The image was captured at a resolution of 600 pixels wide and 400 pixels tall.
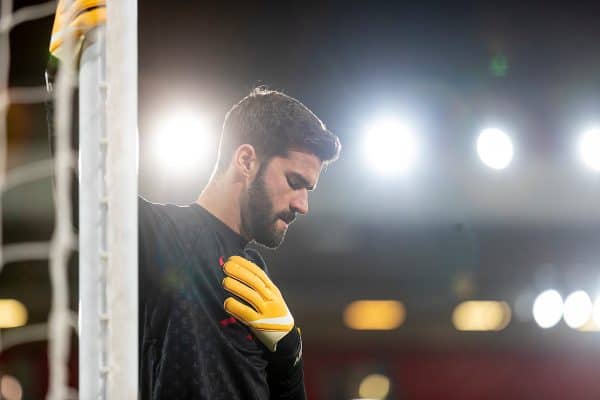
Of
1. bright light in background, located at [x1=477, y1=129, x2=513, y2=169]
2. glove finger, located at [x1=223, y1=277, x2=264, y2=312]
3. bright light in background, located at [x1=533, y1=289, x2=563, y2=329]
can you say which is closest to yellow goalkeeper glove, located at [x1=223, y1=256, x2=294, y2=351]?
glove finger, located at [x1=223, y1=277, x2=264, y2=312]

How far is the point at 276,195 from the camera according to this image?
1.75 meters

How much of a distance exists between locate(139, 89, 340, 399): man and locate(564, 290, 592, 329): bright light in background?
3597mm

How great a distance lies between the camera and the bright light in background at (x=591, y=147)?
432 centimetres

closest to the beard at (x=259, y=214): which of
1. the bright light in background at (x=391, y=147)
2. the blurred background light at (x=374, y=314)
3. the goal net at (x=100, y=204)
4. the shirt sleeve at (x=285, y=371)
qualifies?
the shirt sleeve at (x=285, y=371)

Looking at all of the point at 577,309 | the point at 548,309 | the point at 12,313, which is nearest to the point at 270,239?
the point at 12,313

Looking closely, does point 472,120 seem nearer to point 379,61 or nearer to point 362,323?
point 379,61

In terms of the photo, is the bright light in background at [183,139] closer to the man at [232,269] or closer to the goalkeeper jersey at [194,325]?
the man at [232,269]

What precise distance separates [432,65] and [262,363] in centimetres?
258

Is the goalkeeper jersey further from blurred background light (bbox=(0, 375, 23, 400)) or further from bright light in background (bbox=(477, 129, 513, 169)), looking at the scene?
blurred background light (bbox=(0, 375, 23, 400))

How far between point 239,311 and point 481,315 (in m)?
3.44

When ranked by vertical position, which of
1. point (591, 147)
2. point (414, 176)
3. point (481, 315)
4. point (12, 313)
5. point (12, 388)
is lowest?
point (12, 388)

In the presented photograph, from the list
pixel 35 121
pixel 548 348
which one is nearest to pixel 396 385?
pixel 548 348

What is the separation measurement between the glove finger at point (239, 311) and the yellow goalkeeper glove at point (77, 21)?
3.05 feet

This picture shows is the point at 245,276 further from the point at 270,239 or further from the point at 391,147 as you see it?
the point at 391,147
